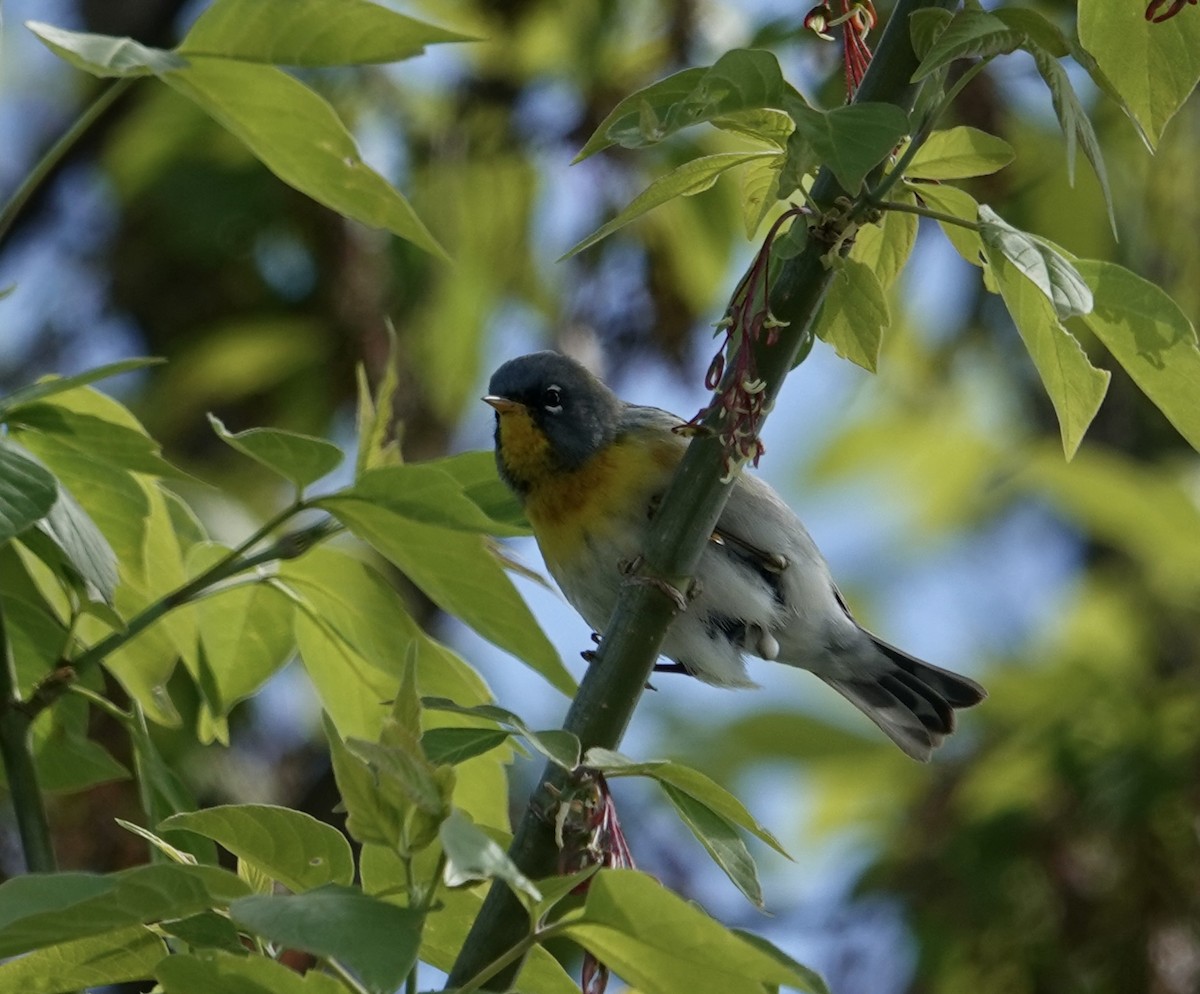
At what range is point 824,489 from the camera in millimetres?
7199

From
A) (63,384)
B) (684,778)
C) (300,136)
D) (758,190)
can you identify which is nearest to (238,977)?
(684,778)

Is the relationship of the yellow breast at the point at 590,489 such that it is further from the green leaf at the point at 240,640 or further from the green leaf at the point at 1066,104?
the green leaf at the point at 1066,104

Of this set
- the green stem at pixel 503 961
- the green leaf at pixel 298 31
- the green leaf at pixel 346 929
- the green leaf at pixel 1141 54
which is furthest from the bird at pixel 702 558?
the green leaf at pixel 346 929

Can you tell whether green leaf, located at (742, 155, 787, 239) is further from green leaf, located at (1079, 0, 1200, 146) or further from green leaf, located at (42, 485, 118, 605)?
green leaf, located at (42, 485, 118, 605)

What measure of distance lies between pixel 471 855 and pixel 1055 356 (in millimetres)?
940

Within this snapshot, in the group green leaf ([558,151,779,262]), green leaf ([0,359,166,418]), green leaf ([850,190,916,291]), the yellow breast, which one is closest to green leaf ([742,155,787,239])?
green leaf ([558,151,779,262])

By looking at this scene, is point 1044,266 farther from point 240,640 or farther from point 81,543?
point 240,640

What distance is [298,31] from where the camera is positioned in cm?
226

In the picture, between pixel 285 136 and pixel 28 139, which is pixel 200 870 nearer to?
pixel 285 136

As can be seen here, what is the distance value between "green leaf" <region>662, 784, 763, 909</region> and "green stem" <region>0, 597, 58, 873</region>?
0.87 meters

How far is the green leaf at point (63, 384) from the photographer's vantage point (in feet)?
6.68

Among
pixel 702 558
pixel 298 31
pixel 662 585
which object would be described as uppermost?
pixel 298 31

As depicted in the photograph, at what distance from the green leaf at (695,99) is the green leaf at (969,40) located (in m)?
0.16

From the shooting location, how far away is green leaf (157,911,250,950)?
1672 mm
